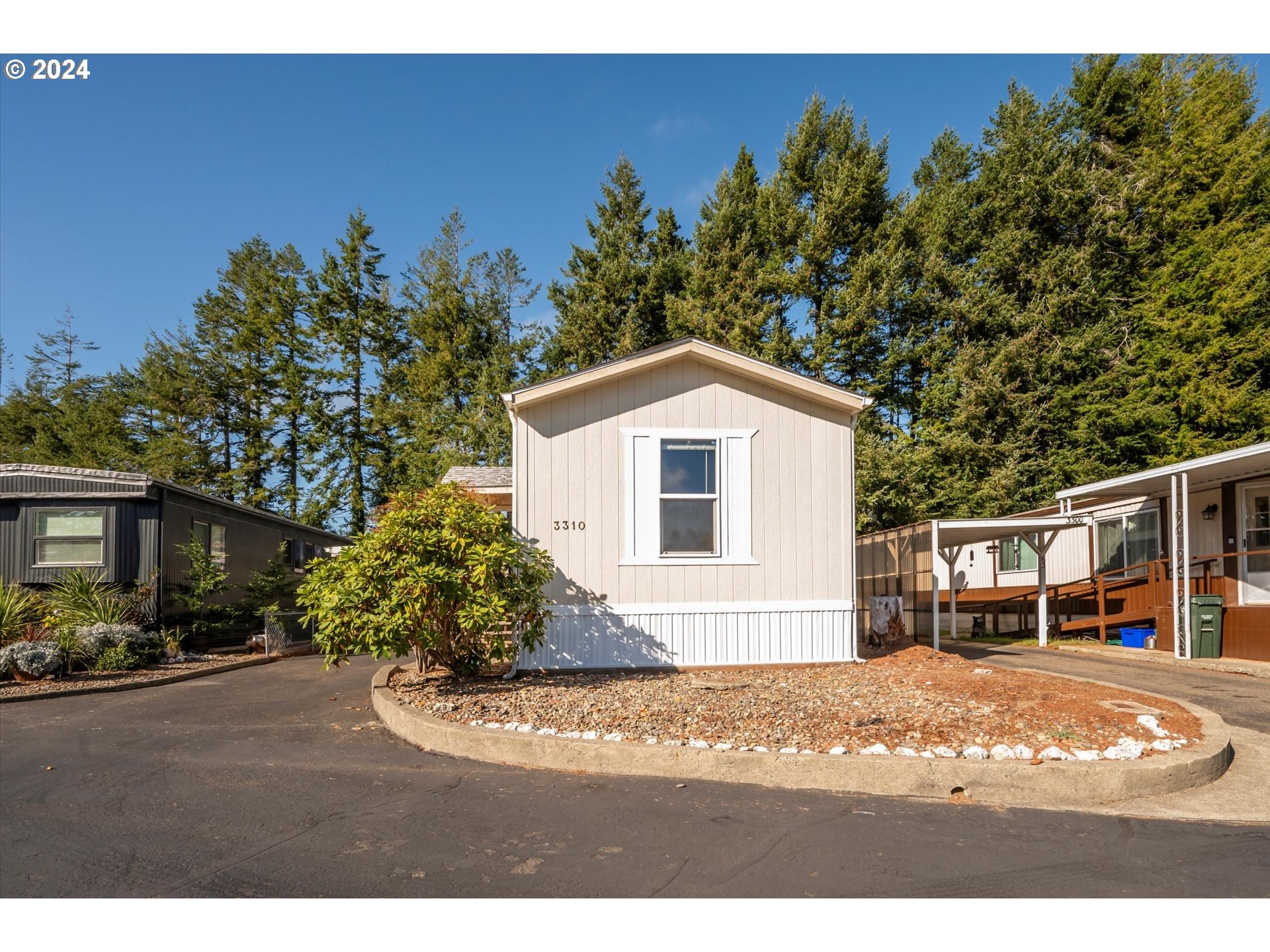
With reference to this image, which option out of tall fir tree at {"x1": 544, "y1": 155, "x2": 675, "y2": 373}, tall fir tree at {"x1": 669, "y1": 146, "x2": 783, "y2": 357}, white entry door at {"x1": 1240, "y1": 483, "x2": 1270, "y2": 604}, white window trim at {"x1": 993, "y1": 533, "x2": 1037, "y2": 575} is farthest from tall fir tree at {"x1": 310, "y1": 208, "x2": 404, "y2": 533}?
white entry door at {"x1": 1240, "y1": 483, "x2": 1270, "y2": 604}

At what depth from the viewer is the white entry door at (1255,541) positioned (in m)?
13.6

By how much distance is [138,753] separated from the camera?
631cm

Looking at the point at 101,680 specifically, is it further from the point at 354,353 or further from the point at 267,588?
the point at 354,353

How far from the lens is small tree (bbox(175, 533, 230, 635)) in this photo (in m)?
14.1

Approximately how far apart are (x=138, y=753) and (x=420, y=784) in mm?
2710

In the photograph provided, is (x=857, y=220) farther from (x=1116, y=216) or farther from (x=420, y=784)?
(x=420, y=784)

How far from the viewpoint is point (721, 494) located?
32.6 feet

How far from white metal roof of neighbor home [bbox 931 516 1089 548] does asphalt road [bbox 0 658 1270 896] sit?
352 inches

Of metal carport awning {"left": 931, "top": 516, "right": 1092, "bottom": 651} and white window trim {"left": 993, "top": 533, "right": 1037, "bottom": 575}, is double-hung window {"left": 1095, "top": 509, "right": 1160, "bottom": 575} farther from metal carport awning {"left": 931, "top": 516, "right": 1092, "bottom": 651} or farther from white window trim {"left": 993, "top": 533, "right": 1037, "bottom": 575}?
white window trim {"left": 993, "top": 533, "right": 1037, "bottom": 575}

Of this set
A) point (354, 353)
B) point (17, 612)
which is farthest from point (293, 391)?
point (17, 612)

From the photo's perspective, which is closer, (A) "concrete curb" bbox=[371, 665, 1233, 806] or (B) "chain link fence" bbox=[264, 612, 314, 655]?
(A) "concrete curb" bbox=[371, 665, 1233, 806]

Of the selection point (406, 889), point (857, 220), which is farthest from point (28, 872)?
point (857, 220)

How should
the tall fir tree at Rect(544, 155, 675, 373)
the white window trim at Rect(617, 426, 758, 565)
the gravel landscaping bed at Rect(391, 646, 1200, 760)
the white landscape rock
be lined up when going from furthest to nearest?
the tall fir tree at Rect(544, 155, 675, 373) → the white window trim at Rect(617, 426, 758, 565) → the gravel landscaping bed at Rect(391, 646, 1200, 760) → the white landscape rock

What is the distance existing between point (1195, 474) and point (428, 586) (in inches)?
550
